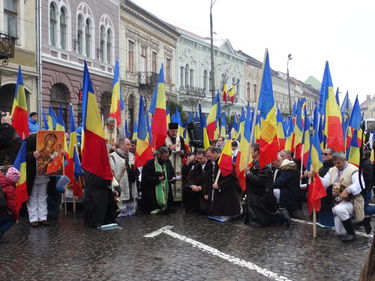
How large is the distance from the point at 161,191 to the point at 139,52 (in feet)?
74.3

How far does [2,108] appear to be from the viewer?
1947 centimetres

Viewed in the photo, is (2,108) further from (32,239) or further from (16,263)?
(16,263)

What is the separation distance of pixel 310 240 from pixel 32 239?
414 centimetres

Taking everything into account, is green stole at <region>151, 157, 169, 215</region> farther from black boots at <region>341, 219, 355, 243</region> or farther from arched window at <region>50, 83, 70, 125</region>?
arched window at <region>50, 83, 70, 125</region>

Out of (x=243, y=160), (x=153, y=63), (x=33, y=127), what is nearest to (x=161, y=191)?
(x=243, y=160)

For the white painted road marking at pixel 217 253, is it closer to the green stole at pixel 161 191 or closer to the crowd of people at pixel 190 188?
the crowd of people at pixel 190 188

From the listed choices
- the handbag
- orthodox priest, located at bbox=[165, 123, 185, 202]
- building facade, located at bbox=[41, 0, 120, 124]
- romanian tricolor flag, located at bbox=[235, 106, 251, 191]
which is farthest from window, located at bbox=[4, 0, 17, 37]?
the handbag

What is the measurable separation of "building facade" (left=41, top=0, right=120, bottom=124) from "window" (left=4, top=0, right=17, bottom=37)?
160 centimetres

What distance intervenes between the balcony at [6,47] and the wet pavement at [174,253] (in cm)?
1076

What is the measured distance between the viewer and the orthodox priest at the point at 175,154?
10.2 m

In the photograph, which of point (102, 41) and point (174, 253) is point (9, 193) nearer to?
point (174, 253)

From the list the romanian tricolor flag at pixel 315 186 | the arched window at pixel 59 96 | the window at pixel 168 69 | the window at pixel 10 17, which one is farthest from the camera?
the window at pixel 168 69

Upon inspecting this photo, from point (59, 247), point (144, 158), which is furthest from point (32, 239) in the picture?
point (144, 158)

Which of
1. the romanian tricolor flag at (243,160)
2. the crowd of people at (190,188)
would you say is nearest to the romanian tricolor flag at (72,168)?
the crowd of people at (190,188)
